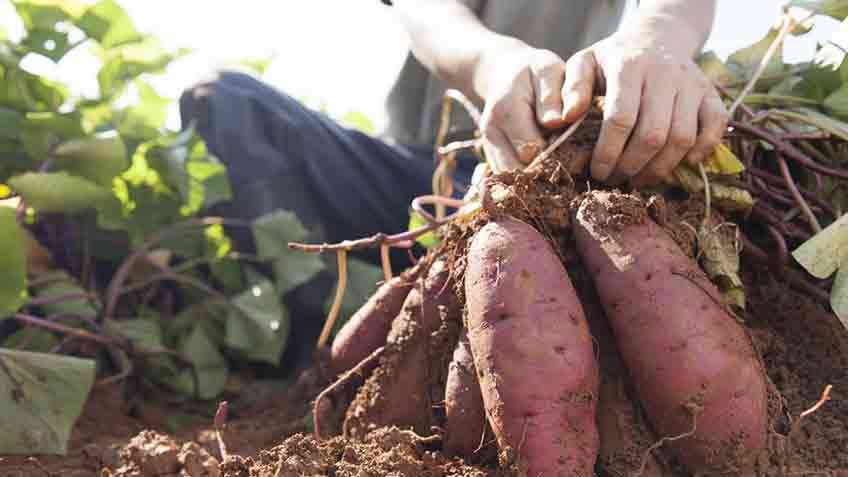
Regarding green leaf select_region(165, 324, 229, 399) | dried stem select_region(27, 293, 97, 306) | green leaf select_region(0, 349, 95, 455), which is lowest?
green leaf select_region(165, 324, 229, 399)

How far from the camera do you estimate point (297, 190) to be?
2.34 m

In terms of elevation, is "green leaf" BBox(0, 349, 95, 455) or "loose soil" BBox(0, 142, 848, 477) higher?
"loose soil" BBox(0, 142, 848, 477)

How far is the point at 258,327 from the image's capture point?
6.35ft

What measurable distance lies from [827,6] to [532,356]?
88 centimetres

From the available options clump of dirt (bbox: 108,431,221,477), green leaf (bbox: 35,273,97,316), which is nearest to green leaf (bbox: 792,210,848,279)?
clump of dirt (bbox: 108,431,221,477)

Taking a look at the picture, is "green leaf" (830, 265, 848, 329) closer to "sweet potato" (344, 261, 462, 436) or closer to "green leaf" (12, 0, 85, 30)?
"sweet potato" (344, 261, 462, 436)

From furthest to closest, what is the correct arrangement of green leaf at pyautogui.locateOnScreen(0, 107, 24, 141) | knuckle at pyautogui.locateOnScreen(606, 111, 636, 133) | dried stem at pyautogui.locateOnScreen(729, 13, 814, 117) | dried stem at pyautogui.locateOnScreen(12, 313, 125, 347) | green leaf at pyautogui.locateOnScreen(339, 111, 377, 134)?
green leaf at pyautogui.locateOnScreen(339, 111, 377, 134) → green leaf at pyautogui.locateOnScreen(0, 107, 24, 141) → dried stem at pyautogui.locateOnScreen(12, 313, 125, 347) → dried stem at pyautogui.locateOnScreen(729, 13, 814, 117) → knuckle at pyautogui.locateOnScreen(606, 111, 636, 133)

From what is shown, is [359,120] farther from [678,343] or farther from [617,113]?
[678,343]

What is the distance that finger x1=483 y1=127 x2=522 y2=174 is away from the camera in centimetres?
112

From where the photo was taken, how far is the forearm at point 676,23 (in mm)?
1142

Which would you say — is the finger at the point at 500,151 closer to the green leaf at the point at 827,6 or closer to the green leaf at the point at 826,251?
the green leaf at the point at 826,251

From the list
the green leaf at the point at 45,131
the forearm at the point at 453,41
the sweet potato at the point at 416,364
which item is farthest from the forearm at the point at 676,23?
the green leaf at the point at 45,131

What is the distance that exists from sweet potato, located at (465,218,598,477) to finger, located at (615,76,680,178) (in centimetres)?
20

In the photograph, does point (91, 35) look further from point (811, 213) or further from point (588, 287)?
point (811, 213)
